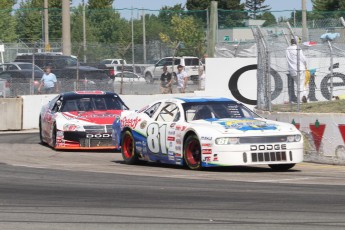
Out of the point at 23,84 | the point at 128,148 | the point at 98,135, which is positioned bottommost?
the point at 128,148

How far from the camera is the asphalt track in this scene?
30.9 feet

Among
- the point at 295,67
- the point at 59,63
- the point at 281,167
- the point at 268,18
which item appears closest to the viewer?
the point at 281,167

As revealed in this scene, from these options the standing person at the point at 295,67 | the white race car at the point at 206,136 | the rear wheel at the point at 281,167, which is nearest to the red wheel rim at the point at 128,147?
the white race car at the point at 206,136

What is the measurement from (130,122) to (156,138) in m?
1.06

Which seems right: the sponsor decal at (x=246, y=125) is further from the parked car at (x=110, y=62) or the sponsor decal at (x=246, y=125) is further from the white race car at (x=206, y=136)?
the parked car at (x=110, y=62)

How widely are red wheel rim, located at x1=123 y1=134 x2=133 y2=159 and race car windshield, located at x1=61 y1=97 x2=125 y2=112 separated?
3.90 metres

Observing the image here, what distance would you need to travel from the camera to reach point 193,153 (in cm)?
1541

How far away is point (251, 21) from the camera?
1261 inches

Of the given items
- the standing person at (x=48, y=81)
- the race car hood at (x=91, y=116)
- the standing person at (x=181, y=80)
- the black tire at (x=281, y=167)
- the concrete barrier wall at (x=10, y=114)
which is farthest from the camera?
the standing person at (x=181, y=80)

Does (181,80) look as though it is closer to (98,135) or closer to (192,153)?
(98,135)

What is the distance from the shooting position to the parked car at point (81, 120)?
787 inches

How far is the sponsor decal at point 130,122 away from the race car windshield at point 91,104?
3.76 m

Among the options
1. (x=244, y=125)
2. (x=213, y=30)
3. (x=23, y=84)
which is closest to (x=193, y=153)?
(x=244, y=125)

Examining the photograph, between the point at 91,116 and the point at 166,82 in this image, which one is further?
the point at 166,82
